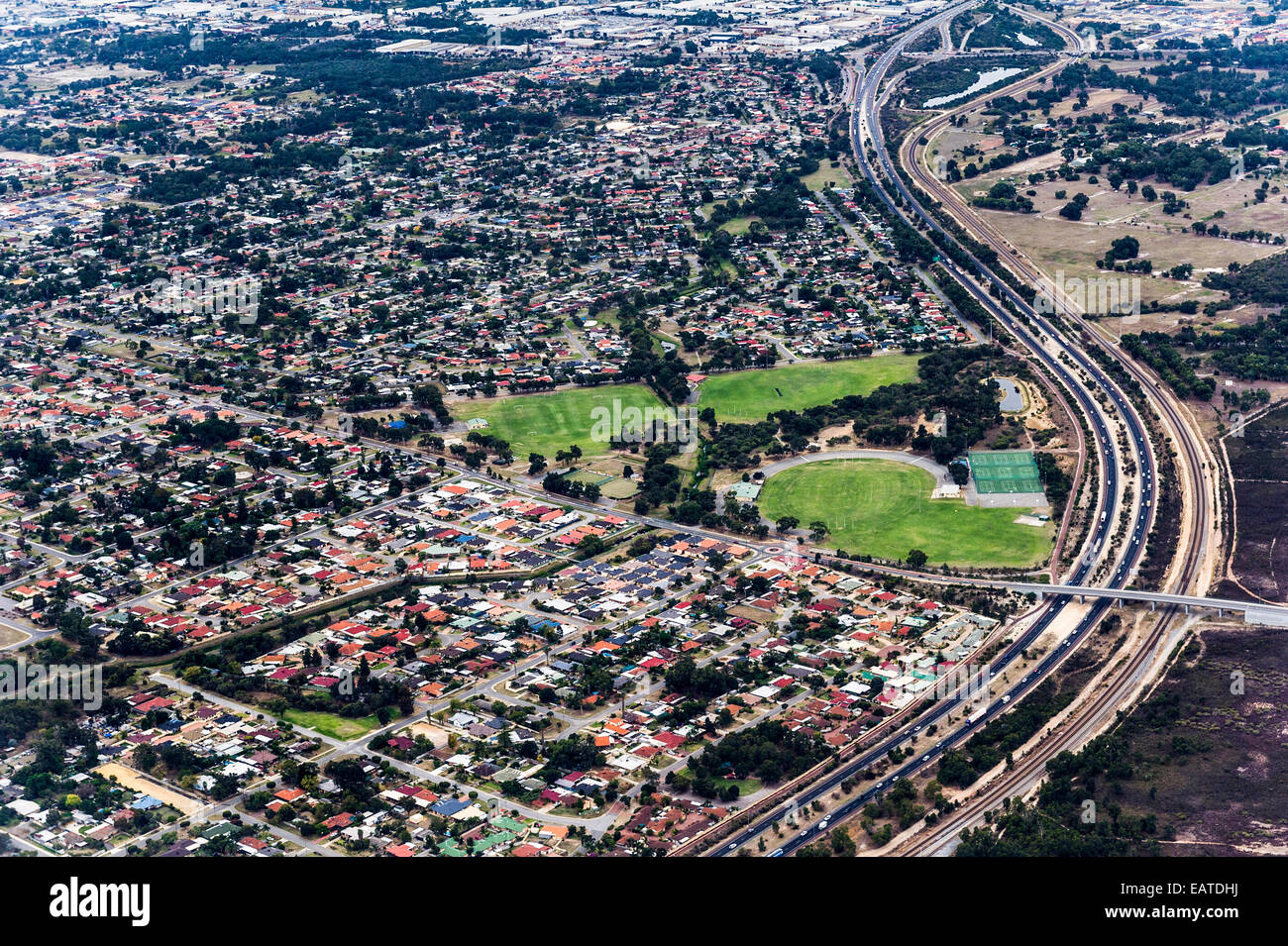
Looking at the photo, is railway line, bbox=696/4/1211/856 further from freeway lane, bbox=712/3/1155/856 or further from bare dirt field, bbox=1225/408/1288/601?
bare dirt field, bbox=1225/408/1288/601

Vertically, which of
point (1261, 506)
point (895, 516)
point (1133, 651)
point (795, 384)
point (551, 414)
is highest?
point (795, 384)

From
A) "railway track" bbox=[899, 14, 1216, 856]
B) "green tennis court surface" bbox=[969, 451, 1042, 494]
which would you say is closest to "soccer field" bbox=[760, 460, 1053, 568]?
"green tennis court surface" bbox=[969, 451, 1042, 494]

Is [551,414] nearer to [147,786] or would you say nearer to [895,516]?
[895,516]

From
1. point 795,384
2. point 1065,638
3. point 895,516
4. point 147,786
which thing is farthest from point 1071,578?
point 147,786

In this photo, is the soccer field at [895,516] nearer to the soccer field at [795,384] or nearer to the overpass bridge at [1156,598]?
the overpass bridge at [1156,598]

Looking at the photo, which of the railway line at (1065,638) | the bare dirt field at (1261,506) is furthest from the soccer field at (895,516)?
the bare dirt field at (1261,506)

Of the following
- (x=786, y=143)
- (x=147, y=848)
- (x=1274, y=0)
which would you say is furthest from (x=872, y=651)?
Result: (x=1274, y=0)
